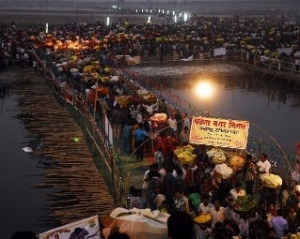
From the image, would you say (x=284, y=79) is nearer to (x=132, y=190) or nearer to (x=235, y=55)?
(x=235, y=55)

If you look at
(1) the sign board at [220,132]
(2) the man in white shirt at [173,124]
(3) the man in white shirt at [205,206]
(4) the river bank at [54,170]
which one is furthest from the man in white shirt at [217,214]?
(2) the man in white shirt at [173,124]

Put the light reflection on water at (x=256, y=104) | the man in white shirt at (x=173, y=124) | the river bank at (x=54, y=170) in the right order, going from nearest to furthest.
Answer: the river bank at (x=54, y=170) → the man in white shirt at (x=173, y=124) → the light reflection on water at (x=256, y=104)

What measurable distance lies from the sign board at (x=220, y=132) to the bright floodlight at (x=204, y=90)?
14.3 metres

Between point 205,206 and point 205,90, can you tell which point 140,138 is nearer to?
point 205,206

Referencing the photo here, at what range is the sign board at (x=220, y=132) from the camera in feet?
43.5

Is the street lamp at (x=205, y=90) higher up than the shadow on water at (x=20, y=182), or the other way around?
the street lamp at (x=205, y=90)

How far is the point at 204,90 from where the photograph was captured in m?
29.8

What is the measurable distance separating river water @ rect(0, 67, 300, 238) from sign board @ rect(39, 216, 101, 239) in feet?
13.9

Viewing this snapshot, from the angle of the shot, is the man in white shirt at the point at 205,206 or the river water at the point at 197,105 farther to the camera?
the river water at the point at 197,105

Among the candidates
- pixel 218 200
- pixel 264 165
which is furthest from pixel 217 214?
pixel 264 165

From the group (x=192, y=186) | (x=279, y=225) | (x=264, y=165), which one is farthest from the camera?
(x=264, y=165)

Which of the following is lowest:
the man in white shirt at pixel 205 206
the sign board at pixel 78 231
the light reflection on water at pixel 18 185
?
the light reflection on water at pixel 18 185

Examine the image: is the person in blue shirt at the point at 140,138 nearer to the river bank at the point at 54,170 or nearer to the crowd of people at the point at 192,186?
the crowd of people at the point at 192,186

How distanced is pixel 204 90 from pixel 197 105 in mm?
4586
